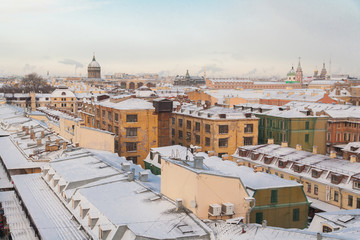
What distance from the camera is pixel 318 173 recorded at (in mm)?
39719

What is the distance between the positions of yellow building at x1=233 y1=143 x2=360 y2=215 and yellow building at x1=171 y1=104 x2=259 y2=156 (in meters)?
4.19

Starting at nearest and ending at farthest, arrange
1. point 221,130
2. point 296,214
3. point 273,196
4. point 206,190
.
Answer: point 206,190
point 273,196
point 296,214
point 221,130

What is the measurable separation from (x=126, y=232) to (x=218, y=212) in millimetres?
4819

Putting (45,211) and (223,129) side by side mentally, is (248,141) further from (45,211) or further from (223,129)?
(45,211)

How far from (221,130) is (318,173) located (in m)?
15.5

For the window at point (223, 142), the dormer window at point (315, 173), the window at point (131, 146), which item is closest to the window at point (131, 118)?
the window at point (131, 146)

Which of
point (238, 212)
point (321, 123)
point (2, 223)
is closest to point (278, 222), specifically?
point (238, 212)

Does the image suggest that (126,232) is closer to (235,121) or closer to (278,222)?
(278,222)

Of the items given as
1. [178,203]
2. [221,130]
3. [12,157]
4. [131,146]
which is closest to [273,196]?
[178,203]

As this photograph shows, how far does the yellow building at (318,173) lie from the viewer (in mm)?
36650

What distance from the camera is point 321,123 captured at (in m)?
61.3

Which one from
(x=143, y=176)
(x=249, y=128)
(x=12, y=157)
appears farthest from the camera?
(x=249, y=128)

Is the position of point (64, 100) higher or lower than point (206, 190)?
lower

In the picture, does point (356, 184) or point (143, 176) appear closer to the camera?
point (143, 176)
